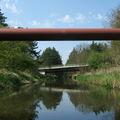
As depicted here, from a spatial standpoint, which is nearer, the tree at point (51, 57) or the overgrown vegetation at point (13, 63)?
the overgrown vegetation at point (13, 63)

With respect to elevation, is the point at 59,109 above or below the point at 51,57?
above

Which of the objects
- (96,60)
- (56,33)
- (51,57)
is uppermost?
(56,33)

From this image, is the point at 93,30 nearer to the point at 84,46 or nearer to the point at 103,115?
the point at 103,115

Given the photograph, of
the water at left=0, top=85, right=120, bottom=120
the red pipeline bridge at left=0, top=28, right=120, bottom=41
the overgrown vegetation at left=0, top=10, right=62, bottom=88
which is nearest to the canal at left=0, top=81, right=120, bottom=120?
the water at left=0, top=85, right=120, bottom=120

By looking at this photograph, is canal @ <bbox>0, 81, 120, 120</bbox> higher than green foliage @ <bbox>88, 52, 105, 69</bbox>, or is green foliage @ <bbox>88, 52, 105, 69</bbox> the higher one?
canal @ <bbox>0, 81, 120, 120</bbox>

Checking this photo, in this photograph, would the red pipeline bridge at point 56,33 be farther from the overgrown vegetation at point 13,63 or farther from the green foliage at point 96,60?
the green foliage at point 96,60

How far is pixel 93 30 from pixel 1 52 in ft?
72.7

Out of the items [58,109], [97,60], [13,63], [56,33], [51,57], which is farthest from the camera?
[51,57]

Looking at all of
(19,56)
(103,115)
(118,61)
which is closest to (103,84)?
(118,61)

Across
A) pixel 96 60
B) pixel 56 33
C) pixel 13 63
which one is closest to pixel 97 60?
pixel 96 60

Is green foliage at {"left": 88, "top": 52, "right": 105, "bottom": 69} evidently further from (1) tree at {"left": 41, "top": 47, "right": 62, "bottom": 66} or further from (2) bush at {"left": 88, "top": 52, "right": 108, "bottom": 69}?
(1) tree at {"left": 41, "top": 47, "right": 62, "bottom": 66}

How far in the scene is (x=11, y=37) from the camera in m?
4.03

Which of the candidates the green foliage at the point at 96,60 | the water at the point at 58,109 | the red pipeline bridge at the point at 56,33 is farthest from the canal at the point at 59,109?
the green foliage at the point at 96,60

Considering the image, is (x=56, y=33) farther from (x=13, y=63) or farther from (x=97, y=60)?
(x=97, y=60)
